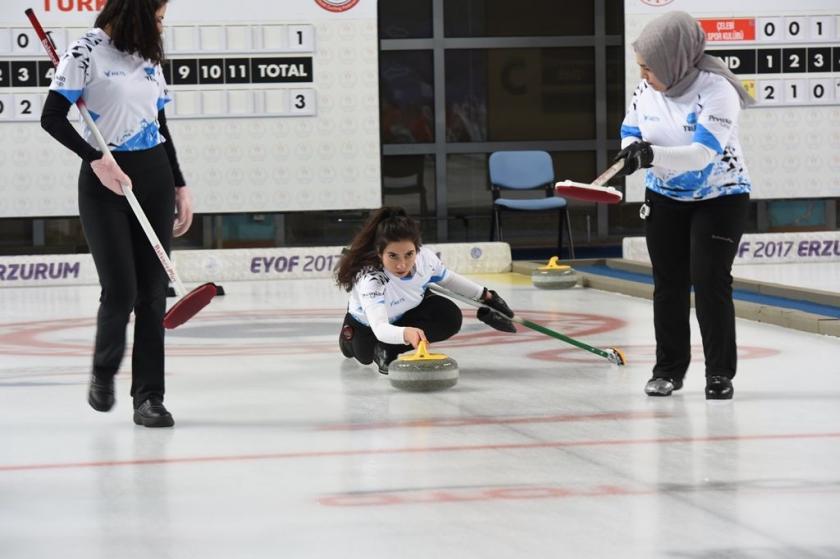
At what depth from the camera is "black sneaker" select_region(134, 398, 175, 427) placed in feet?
12.8

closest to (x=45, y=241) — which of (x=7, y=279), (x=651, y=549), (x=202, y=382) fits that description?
(x=7, y=279)

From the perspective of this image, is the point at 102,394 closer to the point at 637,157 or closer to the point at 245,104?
the point at 637,157

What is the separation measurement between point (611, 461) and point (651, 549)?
84 centimetres

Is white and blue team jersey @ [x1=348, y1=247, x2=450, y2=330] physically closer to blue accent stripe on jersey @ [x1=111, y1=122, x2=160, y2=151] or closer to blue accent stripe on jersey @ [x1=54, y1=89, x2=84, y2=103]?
blue accent stripe on jersey @ [x1=111, y1=122, x2=160, y2=151]

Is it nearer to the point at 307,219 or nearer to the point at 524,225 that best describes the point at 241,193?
the point at 307,219

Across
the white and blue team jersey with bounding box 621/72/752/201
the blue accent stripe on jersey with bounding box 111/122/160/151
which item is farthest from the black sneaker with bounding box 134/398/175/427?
the white and blue team jersey with bounding box 621/72/752/201

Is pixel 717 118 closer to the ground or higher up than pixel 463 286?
higher up

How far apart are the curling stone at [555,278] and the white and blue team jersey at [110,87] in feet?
15.7

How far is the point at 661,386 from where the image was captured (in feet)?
14.2

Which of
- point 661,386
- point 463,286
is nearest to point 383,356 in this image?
point 463,286

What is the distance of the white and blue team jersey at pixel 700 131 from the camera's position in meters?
4.05

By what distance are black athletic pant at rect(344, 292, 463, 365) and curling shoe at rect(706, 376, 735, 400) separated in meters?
1.17

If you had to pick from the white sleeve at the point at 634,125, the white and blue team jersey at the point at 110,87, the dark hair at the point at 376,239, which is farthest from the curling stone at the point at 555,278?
the white and blue team jersey at the point at 110,87

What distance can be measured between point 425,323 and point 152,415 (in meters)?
1.43
